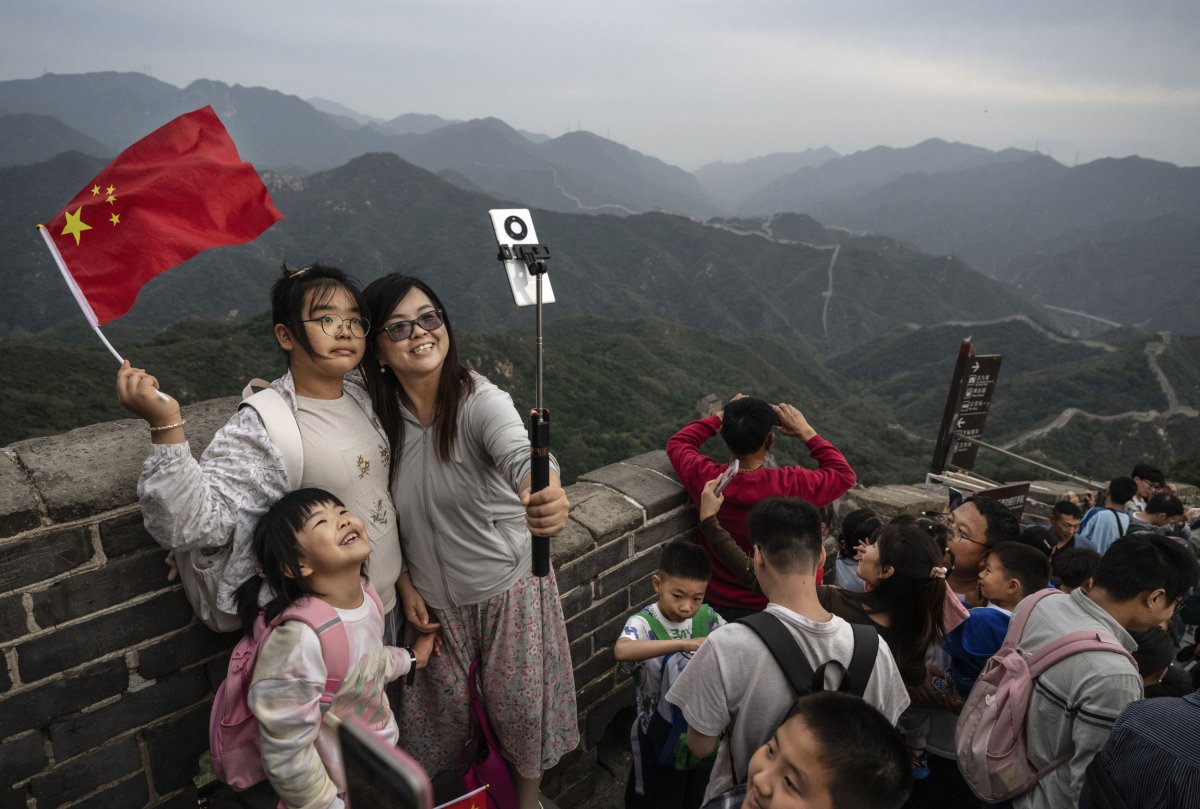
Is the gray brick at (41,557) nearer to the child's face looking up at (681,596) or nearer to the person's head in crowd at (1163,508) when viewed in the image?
the child's face looking up at (681,596)

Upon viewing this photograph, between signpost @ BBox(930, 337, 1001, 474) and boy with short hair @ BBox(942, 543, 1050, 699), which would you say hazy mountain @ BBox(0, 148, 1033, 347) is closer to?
signpost @ BBox(930, 337, 1001, 474)

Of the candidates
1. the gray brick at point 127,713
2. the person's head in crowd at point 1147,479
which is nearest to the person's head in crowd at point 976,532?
the gray brick at point 127,713

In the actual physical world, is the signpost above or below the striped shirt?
below

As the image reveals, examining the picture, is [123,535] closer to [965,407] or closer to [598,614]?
[598,614]

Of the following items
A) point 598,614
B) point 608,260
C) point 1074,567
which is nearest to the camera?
point 598,614

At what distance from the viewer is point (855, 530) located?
11.9ft

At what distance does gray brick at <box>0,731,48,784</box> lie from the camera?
1.80 meters

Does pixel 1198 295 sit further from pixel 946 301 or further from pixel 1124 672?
pixel 1124 672

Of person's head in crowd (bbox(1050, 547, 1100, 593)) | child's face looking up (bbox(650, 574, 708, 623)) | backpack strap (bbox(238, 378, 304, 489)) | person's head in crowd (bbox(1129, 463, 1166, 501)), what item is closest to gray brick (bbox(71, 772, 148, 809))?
backpack strap (bbox(238, 378, 304, 489))

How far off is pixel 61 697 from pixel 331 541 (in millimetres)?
876

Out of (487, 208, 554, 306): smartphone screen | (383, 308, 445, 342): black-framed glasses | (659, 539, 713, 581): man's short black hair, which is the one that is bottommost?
(659, 539, 713, 581): man's short black hair

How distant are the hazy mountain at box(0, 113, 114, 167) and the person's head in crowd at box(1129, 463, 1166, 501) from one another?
168811 millimetres

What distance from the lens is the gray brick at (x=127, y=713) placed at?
190 centimetres

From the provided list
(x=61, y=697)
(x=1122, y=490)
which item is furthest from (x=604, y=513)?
(x=1122, y=490)
